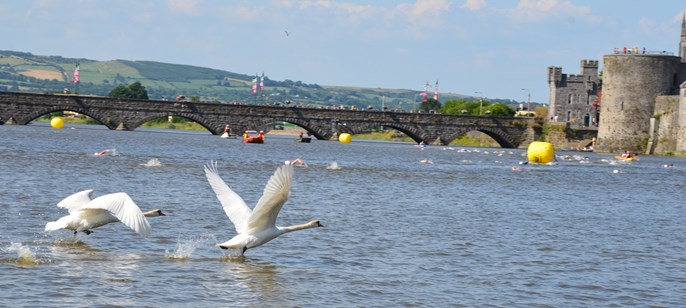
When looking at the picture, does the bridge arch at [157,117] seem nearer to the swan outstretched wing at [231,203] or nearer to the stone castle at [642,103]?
the stone castle at [642,103]

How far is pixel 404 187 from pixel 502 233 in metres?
18.1

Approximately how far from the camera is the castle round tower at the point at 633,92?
391ft

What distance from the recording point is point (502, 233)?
95.8ft

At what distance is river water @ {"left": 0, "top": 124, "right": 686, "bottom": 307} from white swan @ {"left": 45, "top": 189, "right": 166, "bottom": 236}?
0.54 meters

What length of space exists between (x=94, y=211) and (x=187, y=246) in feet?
6.49

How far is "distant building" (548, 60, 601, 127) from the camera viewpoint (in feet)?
501

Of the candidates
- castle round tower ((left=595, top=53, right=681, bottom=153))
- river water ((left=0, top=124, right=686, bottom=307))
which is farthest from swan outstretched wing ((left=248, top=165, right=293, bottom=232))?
castle round tower ((left=595, top=53, right=681, bottom=153))

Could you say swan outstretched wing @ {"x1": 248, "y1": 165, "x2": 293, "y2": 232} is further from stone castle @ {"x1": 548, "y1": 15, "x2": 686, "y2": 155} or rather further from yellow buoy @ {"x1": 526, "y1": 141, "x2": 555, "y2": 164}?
stone castle @ {"x1": 548, "y1": 15, "x2": 686, "y2": 155}

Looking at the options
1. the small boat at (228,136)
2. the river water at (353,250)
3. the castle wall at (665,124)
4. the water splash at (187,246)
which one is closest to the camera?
the river water at (353,250)

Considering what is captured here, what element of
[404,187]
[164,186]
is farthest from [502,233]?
[404,187]

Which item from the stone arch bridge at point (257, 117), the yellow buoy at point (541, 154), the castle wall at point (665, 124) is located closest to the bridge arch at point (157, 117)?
the stone arch bridge at point (257, 117)

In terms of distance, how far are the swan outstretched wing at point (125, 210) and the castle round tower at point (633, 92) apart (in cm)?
10410

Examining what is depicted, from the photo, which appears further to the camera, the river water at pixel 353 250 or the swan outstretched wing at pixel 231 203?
the swan outstretched wing at pixel 231 203

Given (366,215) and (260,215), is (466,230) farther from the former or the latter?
(260,215)
